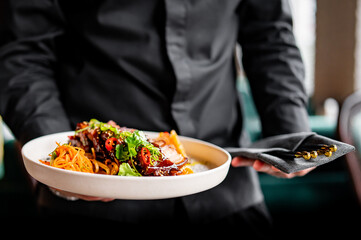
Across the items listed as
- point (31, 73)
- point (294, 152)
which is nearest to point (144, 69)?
point (31, 73)

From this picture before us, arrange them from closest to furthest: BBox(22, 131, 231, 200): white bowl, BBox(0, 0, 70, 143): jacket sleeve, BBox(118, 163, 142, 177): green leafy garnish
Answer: BBox(22, 131, 231, 200): white bowl
BBox(118, 163, 142, 177): green leafy garnish
BBox(0, 0, 70, 143): jacket sleeve

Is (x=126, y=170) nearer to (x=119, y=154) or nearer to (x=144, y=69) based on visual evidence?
(x=119, y=154)

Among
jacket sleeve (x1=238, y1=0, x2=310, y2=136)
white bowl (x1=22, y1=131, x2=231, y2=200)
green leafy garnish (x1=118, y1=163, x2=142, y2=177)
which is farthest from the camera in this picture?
jacket sleeve (x1=238, y1=0, x2=310, y2=136)

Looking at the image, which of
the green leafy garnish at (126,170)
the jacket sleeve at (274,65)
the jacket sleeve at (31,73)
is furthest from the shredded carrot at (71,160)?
the jacket sleeve at (274,65)

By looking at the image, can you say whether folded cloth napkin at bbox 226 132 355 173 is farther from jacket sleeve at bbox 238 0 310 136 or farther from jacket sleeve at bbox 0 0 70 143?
jacket sleeve at bbox 0 0 70 143

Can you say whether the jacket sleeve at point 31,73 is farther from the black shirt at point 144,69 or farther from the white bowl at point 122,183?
the white bowl at point 122,183

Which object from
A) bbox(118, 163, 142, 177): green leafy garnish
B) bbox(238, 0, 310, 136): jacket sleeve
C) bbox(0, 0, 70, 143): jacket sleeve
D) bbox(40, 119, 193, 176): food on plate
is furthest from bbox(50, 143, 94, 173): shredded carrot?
bbox(238, 0, 310, 136): jacket sleeve

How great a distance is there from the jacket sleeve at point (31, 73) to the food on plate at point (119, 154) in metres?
0.28

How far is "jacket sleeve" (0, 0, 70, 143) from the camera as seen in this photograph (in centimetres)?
129

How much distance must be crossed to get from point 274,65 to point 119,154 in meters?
0.85

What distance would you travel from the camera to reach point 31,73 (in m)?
1.40

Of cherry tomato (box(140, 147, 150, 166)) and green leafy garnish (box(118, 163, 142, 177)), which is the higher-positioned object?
cherry tomato (box(140, 147, 150, 166))

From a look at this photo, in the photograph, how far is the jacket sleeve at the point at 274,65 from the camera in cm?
145

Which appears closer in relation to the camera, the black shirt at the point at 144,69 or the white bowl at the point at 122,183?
the white bowl at the point at 122,183
